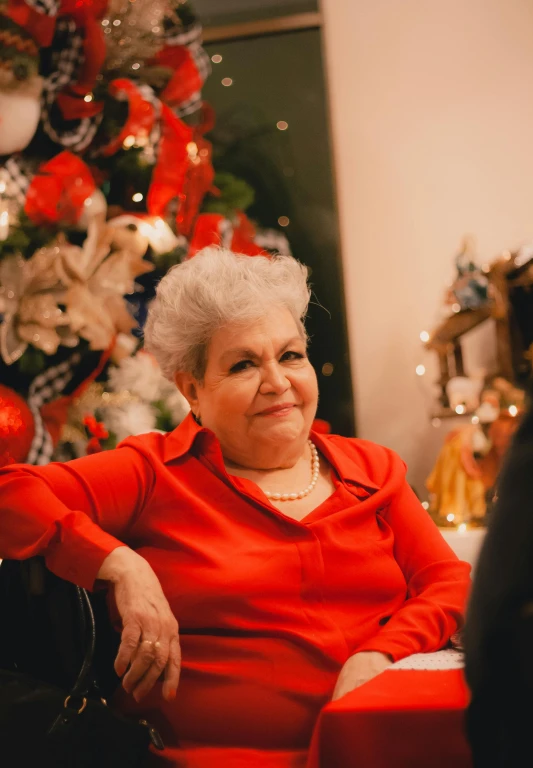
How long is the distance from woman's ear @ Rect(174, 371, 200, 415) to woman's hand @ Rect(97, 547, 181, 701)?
443 mm

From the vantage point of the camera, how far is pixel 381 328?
280 cm

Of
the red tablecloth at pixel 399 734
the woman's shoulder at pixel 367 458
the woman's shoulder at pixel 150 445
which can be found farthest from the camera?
the woman's shoulder at pixel 367 458

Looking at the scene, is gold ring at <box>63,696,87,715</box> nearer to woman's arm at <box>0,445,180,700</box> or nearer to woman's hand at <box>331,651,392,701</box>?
woman's arm at <box>0,445,180,700</box>

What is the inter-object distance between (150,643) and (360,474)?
0.56m

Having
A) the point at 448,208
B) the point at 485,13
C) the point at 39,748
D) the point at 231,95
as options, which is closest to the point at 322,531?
the point at 39,748

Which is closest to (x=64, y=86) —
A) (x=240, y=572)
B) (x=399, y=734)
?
(x=240, y=572)

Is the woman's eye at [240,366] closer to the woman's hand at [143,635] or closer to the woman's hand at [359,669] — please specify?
the woman's hand at [143,635]

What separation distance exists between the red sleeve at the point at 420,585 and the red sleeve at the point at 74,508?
45cm

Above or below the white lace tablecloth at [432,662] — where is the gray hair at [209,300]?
above

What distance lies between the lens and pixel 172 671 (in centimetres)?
107

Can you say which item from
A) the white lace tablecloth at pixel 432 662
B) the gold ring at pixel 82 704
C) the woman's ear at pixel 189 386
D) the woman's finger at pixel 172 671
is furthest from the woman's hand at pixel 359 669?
the woman's ear at pixel 189 386

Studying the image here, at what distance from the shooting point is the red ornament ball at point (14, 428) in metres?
1.80

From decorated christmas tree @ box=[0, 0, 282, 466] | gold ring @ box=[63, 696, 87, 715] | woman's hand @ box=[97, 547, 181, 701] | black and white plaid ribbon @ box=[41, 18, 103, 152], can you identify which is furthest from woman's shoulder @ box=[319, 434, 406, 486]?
black and white plaid ribbon @ box=[41, 18, 103, 152]

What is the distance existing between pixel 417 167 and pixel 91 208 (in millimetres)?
1339
